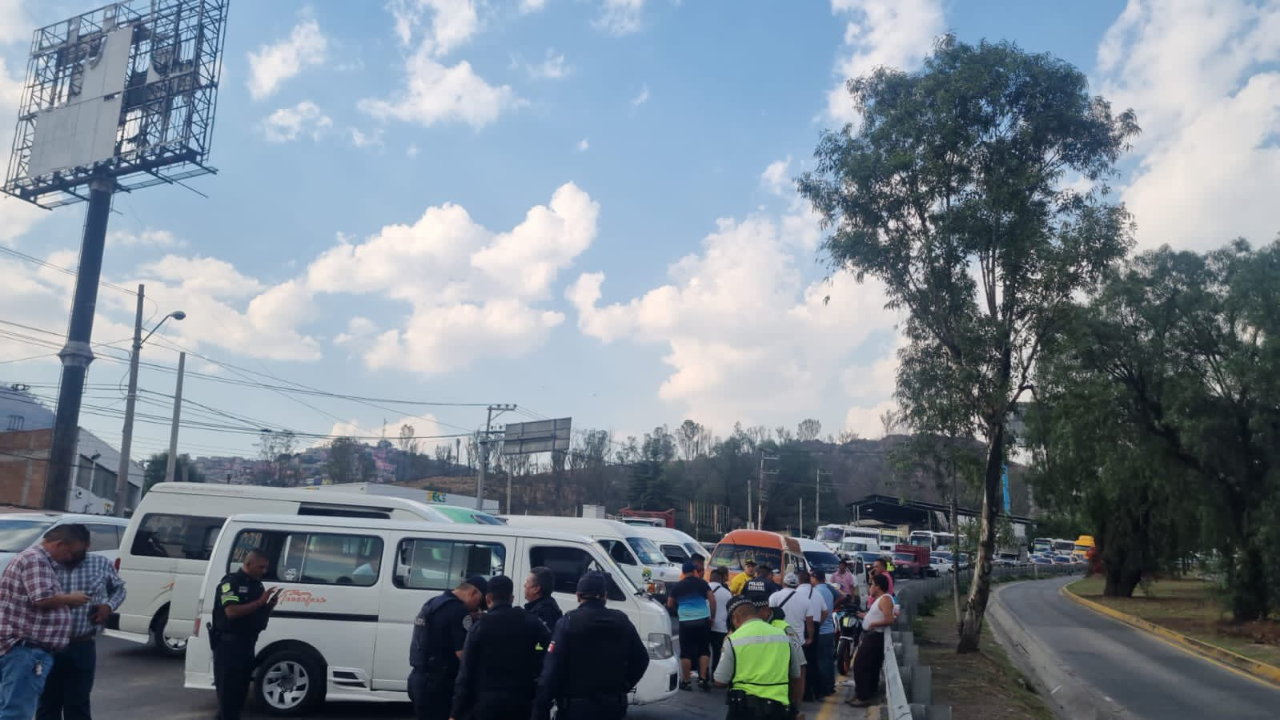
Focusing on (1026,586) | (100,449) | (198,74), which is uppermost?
(198,74)

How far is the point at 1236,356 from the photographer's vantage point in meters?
25.9

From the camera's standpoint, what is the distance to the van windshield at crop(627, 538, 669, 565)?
23125 millimetres

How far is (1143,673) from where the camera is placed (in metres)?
A: 19.8

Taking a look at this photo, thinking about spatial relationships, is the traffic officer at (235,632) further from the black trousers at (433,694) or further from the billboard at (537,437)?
the billboard at (537,437)

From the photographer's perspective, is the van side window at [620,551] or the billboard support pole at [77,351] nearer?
the van side window at [620,551]

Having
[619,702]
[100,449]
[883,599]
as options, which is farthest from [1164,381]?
[100,449]

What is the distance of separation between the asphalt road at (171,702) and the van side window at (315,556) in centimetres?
143

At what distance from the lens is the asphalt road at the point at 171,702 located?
970 cm

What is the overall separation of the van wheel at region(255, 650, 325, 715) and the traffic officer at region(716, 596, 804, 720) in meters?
5.20

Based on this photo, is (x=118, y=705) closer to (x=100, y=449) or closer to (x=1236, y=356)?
(x=1236, y=356)

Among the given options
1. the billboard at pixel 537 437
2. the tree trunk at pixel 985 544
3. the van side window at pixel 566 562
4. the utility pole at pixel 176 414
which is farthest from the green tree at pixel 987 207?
the billboard at pixel 537 437

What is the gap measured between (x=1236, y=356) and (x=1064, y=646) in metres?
9.71

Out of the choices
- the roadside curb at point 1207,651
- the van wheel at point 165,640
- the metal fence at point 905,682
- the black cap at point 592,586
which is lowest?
the roadside curb at point 1207,651

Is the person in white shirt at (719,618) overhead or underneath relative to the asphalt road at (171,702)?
overhead
